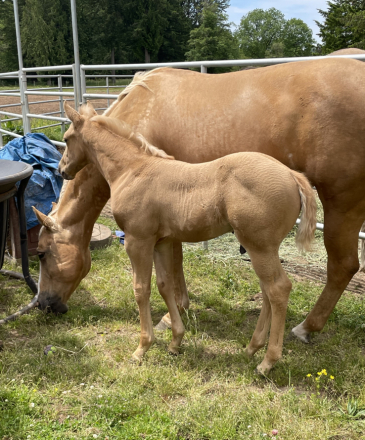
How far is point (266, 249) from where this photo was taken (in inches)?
88.8

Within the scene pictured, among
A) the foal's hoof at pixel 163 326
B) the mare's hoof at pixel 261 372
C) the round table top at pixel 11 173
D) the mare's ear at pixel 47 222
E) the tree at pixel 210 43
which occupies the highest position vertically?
the tree at pixel 210 43

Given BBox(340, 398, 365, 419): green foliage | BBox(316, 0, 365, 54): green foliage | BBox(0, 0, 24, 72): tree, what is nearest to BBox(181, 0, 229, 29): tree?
BBox(0, 0, 24, 72): tree

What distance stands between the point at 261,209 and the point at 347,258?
0.95m

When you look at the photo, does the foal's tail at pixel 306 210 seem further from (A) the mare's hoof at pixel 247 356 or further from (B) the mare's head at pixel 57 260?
(B) the mare's head at pixel 57 260

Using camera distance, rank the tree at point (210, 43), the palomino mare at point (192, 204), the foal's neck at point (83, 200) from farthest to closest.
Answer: the tree at point (210, 43)
the foal's neck at point (83, 200)
the palomino mare at point (192, 204)

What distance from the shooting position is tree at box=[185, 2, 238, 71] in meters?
37.2

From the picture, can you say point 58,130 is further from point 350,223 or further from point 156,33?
point 156,33

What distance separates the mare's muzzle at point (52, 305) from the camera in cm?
323

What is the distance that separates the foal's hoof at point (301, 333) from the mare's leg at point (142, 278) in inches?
42.2

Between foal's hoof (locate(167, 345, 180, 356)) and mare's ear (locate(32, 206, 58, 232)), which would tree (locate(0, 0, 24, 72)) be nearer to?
mare's ear (locate(32, 206, 58, 232))

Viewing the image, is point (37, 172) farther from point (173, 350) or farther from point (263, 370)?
point (263, 370)

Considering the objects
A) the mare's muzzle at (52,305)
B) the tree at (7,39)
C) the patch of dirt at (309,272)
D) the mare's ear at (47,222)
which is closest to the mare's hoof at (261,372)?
the patch of dirt at (309,272)

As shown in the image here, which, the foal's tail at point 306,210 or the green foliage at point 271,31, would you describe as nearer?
the foal's tail at point 306,210

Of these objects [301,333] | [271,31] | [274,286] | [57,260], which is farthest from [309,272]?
[271,31]
